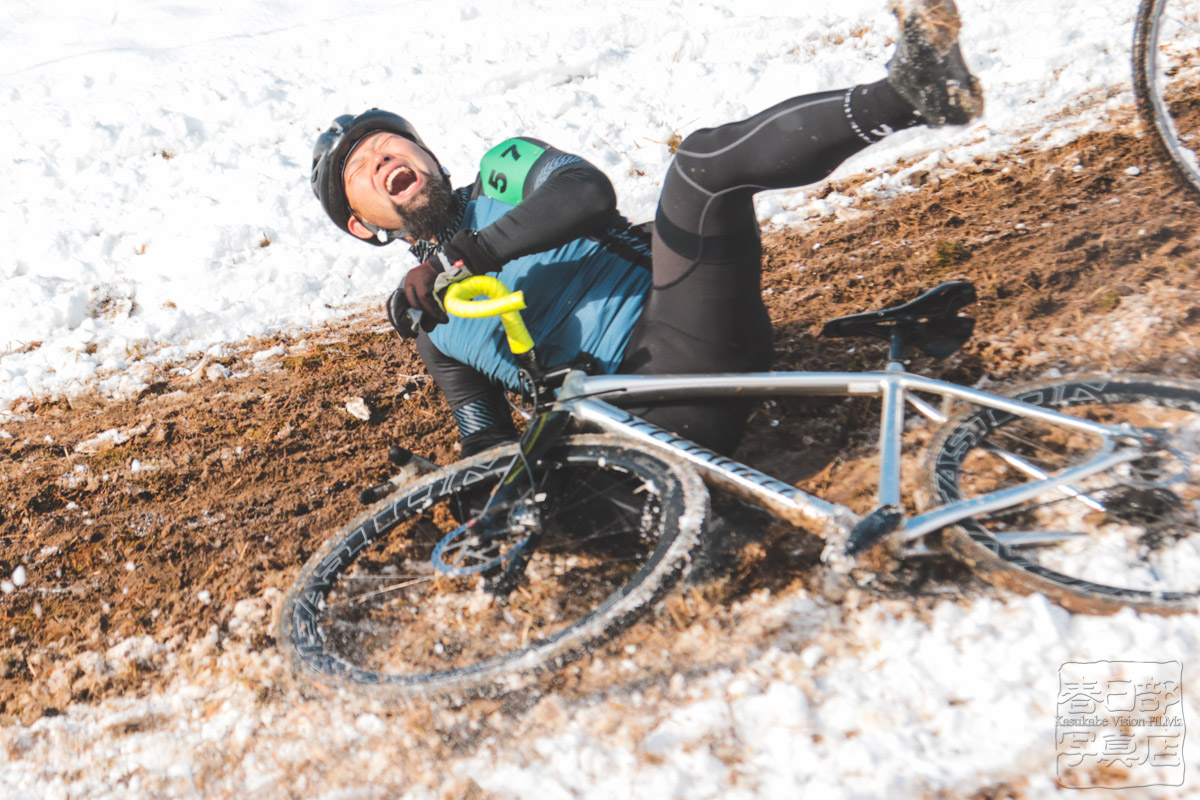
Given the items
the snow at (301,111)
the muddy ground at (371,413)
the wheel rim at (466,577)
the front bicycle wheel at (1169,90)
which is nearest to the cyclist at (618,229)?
the wheel rim at (466,577)

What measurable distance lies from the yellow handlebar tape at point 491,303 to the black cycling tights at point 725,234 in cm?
46

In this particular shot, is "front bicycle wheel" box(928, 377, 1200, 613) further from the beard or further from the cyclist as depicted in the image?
the beard

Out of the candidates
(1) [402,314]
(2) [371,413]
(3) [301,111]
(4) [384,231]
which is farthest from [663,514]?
(3) [301,111]

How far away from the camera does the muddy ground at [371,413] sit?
3.01 meters

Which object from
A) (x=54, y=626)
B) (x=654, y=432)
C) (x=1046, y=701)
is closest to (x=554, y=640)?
(x=654, y=432)

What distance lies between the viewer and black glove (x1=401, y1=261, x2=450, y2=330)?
248 cm

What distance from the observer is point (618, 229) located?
9.98 ft

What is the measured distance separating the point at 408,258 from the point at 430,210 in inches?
112

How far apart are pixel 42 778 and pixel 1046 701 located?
3.00 meters

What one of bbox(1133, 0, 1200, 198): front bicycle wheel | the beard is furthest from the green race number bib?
bbox(1133, 0, 1200, 198): front bicycle wheel

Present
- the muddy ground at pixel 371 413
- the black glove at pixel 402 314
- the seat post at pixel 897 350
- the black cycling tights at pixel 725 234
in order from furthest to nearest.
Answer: the muddy ground at pixel 371 413 < the black glove at pixel 402 314 < the seat post at pixel 897 350 < the black cycling tights at pixel 725 234

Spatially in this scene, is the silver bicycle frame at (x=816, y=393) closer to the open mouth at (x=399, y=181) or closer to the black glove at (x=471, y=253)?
the black glove at (x=471, y=253)

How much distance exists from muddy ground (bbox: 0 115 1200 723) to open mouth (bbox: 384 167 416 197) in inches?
49.5

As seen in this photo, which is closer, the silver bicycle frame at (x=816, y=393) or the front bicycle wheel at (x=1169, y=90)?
the silver bicycle frame at (x=816, y=393)
